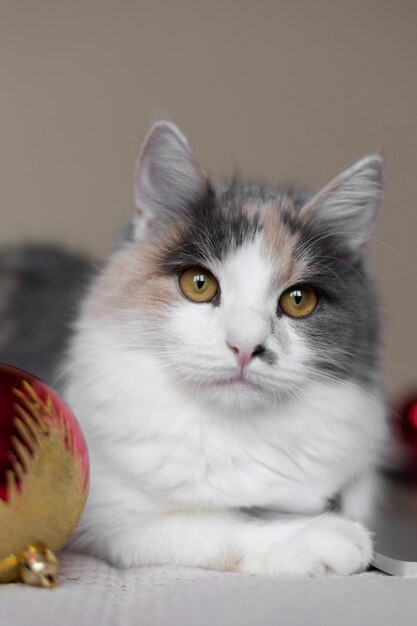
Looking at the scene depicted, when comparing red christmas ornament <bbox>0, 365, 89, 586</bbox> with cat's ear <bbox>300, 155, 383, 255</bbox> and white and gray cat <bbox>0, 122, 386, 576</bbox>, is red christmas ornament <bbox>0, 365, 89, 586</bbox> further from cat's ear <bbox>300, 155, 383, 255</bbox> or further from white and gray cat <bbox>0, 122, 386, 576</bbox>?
cat's ear <bbox>300, 155, 383, 255</bbox>

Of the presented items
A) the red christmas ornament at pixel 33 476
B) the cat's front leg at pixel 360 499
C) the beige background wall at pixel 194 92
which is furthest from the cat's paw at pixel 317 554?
the beige background wall at pixel 194 92

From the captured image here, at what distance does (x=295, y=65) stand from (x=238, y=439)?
148 cm

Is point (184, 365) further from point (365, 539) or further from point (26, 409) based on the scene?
point (365, 539)

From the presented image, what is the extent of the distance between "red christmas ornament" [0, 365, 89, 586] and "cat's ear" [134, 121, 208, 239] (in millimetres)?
449

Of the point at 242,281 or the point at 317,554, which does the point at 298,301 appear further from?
the point at 317,554

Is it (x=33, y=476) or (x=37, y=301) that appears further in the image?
(x=37, y=301)

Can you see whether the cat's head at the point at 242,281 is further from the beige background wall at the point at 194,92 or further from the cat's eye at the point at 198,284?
the beige background wall at the point at 194,92

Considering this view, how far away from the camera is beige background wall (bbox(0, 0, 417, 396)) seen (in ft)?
7.95

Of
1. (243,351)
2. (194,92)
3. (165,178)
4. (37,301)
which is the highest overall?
(194,92)

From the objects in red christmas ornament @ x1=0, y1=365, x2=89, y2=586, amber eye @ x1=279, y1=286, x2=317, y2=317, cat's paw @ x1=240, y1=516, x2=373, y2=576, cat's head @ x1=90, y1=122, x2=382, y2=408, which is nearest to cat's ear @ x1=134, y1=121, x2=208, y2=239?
cat's head @ x1=90, y1=122, x2=382, y2=408

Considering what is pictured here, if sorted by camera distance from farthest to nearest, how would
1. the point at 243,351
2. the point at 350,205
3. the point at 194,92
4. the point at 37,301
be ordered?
the point at 194,92, the point at 37,301, the point at 350,205, the point at 243,351

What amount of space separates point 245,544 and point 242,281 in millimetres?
415

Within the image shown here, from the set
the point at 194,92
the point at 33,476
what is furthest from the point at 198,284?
the point at 194,92

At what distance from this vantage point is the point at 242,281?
1312 mm
